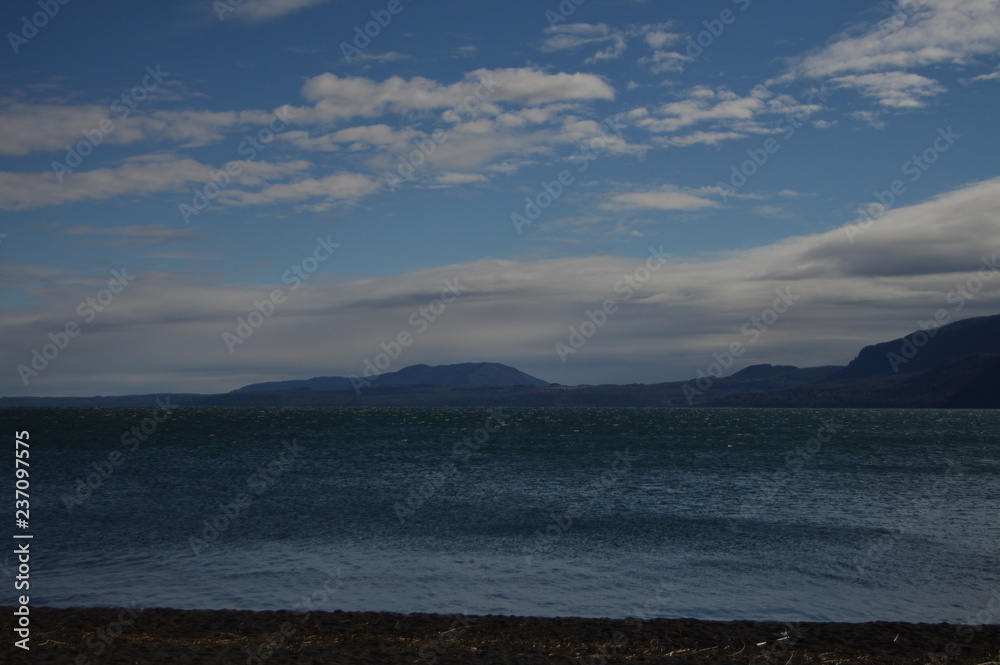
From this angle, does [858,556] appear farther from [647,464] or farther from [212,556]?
[647,464]

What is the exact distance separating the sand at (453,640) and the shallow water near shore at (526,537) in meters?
1.62

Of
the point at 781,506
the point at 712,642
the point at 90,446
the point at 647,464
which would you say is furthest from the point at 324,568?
the point at 90,446

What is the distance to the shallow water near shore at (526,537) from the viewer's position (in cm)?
2231

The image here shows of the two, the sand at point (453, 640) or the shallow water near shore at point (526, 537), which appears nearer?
the sand at point (453, 640)

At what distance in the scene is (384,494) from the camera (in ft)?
145

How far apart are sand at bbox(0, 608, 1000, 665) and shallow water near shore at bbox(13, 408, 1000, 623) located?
162 centimetres

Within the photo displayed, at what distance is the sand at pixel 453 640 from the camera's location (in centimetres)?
1633

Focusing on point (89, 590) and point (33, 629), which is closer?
point (33, 629)

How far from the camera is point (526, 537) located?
3119 cm

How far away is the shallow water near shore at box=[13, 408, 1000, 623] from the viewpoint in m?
22.3

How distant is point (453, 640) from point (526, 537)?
13736mm

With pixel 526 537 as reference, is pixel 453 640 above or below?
above

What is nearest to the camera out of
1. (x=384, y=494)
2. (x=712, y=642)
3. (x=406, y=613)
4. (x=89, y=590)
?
(x=712, y=642)

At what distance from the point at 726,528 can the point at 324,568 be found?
1749 cm
